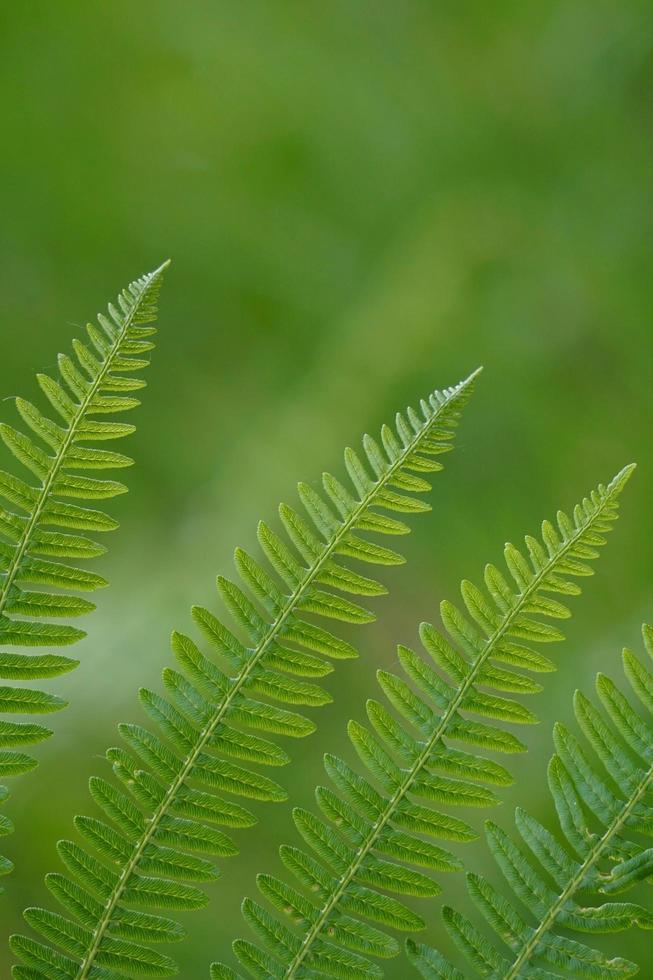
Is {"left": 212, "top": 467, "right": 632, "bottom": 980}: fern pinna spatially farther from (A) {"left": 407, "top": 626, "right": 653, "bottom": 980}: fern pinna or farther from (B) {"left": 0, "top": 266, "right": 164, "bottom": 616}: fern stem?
(B) {"left": 0, "top": 266, "right": 164, "bottom": 616}: fern stem

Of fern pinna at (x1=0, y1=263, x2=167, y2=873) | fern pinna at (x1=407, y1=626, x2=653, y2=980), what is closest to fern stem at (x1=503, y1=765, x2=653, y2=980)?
fern pinna at (x1=407, y1=626, x2=653, y2=980)

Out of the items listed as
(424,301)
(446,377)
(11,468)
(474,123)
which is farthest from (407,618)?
(474,123)

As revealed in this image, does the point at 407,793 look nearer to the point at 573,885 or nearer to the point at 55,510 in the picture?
the point at 573,885

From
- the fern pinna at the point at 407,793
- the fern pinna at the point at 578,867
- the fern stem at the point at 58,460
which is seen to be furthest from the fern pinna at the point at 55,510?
the fern pinna at the point at 578,867

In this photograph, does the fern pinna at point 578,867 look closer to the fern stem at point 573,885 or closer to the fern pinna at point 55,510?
the fern stem at point 573,885

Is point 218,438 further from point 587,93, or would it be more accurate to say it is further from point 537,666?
point 537,666

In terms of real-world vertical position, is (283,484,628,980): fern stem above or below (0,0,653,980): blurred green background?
below

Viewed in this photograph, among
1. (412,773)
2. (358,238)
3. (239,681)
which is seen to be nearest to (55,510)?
(239,681)
